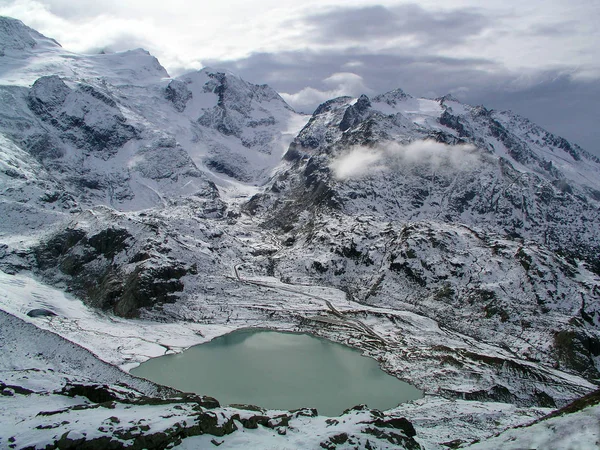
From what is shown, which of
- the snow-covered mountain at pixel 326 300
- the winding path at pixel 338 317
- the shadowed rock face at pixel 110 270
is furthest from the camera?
the shadowed rock face at pixel 110 270

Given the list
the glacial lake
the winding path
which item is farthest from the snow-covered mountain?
the glacial lake

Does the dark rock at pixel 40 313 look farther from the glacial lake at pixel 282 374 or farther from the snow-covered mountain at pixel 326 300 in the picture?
the glacial lake at pixel 282 374

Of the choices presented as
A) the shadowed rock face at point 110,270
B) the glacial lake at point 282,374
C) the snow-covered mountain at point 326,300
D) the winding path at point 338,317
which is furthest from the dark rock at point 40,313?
Answer: the winding path at point 338,317

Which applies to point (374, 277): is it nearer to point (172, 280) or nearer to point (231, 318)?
point (231, 318)

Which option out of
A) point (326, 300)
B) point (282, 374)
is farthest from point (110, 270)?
A: point (282, 374)

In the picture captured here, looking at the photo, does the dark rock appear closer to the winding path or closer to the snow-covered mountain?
the snow-covered mountain

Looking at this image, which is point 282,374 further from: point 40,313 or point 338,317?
point 40,313

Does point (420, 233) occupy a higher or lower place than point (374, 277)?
higher

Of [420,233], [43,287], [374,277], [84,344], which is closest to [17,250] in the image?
[43,287]
